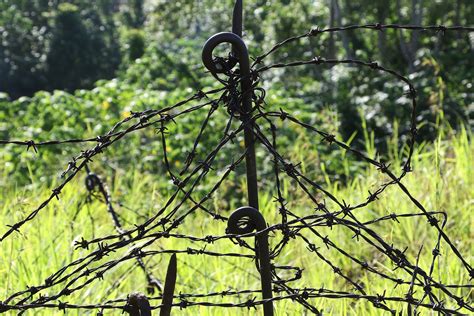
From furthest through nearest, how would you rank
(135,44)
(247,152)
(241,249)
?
(135,44)
(241,249)
(247,152)

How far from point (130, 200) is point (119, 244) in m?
2.99

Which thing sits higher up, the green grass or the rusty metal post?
the green grass

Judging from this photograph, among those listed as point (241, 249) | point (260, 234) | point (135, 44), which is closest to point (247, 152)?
point (260, 234)

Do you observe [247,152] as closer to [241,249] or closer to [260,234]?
[260,234]

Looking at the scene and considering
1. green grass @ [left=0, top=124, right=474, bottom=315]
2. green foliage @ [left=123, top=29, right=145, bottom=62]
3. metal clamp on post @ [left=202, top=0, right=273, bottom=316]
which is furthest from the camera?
green foliage @ [left=123, top=29, right=145, bottom=62]

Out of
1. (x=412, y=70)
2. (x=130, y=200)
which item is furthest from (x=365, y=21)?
(x=130, y=200)

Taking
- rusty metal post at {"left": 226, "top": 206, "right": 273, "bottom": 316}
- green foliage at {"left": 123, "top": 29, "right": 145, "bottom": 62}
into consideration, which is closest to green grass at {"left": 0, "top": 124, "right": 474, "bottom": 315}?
A: rusty metal post at {"left": 226, "top": 206, "right": 273, "bottom": 316}

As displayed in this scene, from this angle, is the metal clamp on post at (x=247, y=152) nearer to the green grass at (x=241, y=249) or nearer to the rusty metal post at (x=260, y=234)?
the rusty metal post at (x=260, y=234)

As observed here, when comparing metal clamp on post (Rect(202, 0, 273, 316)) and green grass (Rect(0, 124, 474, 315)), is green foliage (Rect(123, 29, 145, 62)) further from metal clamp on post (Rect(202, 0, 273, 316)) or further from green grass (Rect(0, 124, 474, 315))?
metal clamp on post (Rect(202, 0, 273, 316))

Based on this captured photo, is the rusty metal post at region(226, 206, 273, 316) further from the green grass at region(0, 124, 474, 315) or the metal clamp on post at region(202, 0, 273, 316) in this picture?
the green grass at region(0, 124, 474, 315)

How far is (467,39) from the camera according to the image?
10.4m

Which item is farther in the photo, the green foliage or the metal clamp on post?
the green foliage

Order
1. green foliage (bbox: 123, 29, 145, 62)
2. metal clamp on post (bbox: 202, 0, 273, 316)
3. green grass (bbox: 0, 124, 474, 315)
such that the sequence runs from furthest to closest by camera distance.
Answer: green foliage (bbox: 123, 29, 145, 62) → green grass (bbox: 0, 124, 474, 315) → metal clamp on post (bbox: 202, 0, 273, 316)

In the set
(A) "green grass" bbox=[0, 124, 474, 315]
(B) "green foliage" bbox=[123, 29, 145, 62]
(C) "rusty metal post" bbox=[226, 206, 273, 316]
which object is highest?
(B) "green foliage" bbox=[123, 29, 145, 62]
